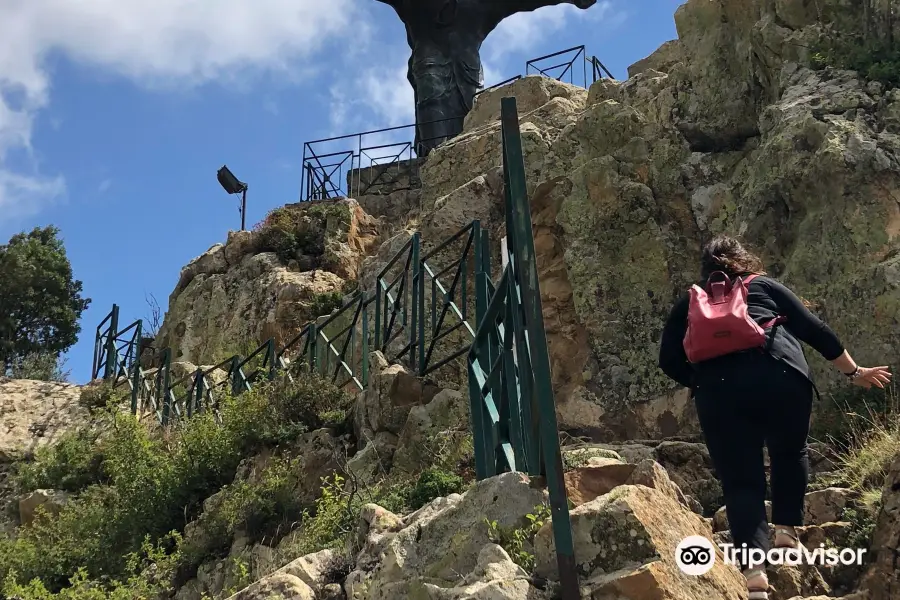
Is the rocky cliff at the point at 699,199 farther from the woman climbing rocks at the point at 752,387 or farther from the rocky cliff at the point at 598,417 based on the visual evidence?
the woman climbing rocks at the point at 752,387

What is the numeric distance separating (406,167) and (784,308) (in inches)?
611

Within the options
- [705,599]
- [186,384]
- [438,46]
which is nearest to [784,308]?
[705,599]

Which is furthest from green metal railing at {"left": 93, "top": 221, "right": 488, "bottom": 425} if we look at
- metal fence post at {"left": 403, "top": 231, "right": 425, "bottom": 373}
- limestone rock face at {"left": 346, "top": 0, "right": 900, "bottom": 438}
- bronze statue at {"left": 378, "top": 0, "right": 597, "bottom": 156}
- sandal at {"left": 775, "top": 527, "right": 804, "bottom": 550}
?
bronze statue at {"left": 378, "top": 0, "right": 597, "bottom": 156}

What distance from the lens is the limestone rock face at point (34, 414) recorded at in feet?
42.2

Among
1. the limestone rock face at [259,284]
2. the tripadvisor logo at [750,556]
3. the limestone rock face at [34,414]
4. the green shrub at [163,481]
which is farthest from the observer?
the limestone rock face at [259,284]

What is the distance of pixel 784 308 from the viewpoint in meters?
3.55

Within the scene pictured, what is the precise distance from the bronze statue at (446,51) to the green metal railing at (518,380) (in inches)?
608

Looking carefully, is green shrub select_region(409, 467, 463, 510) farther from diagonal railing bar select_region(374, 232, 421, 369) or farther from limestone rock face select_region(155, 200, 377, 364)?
limestone rock face select_region(155, 200, 377, 364)

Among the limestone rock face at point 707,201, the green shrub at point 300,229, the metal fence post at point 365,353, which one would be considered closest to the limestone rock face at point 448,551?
the limestone rock face at point 707,201

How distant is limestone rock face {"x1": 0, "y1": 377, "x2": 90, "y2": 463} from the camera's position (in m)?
12.9

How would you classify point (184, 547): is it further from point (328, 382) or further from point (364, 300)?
point (364, 300)

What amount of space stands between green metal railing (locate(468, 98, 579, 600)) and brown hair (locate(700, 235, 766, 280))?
696mm

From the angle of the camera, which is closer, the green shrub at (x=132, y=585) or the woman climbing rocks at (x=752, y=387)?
the woman climbing rocks at (x=752, y=387)

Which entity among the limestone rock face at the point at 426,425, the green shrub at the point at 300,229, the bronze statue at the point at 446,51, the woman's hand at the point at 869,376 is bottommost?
the limestone rock face at the point at 426,425
